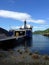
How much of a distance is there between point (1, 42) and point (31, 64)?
29079 mm

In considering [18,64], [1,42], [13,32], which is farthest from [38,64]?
[13,32]

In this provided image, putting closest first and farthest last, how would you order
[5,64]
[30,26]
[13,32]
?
[5,64] → [13,32] → [30,26]

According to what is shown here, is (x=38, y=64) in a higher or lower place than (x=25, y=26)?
lower

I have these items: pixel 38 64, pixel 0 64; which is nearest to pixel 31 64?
pixel 38 64


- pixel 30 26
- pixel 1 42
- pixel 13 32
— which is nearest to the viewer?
pixel 1 42

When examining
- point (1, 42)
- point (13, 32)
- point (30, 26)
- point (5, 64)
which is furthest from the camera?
point (30, 26)

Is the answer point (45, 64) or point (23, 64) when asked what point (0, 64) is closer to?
point (23, 64)

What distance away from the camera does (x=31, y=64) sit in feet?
48.8

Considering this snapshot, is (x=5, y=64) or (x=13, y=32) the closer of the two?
(x=5, y=64)

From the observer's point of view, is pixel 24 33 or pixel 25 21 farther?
pixel 25 21

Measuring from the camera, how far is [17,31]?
10625 centimetres

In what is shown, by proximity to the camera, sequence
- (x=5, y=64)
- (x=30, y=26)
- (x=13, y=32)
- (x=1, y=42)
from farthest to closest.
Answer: (x=30, y=26)
(x=13, y=32)
(x=1, y=42)
(x=5, y=64)

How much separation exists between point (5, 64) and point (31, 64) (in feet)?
7.43

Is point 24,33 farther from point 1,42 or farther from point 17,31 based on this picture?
point 1,42
